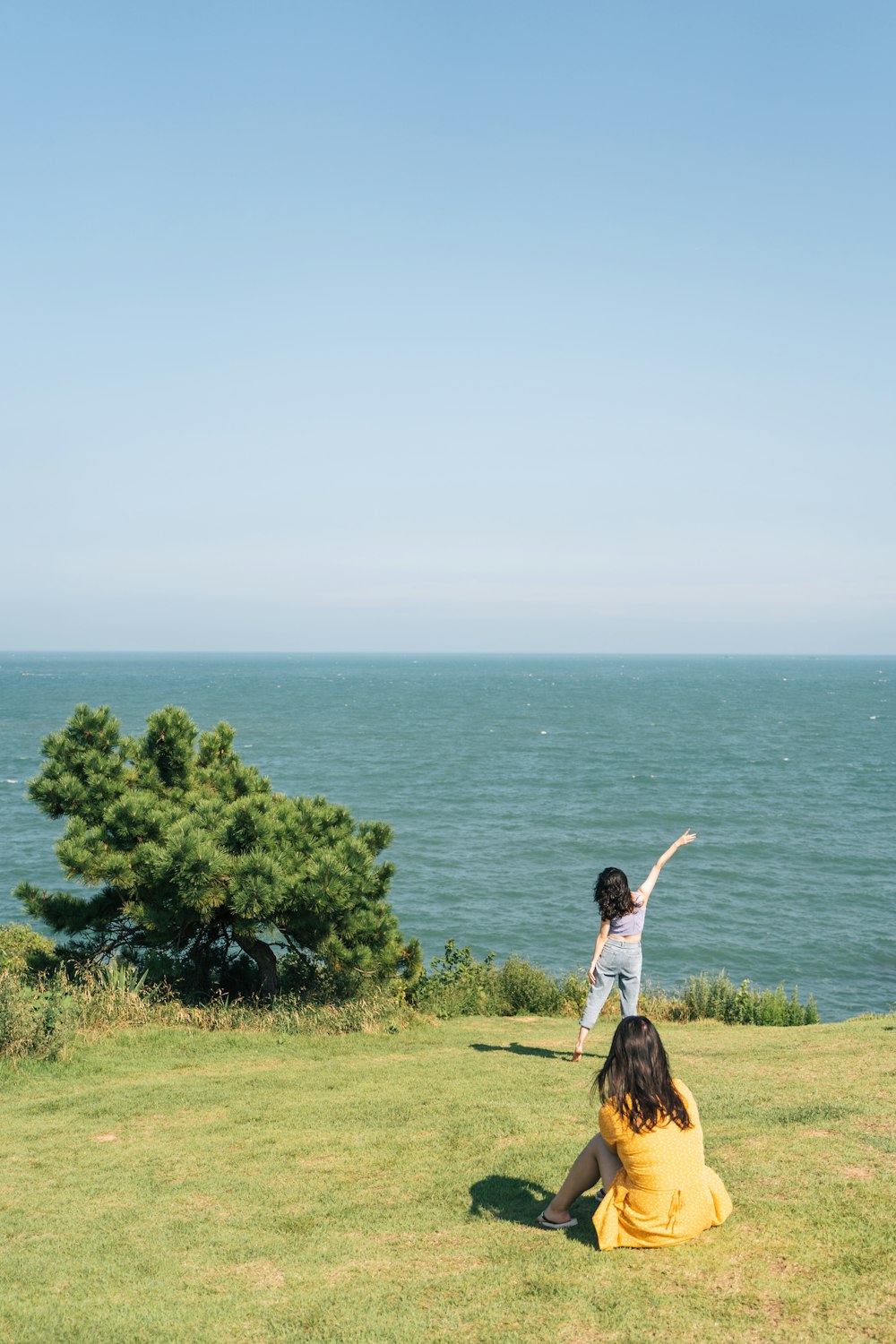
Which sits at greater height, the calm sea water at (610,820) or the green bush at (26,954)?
the green bush at (26,954)

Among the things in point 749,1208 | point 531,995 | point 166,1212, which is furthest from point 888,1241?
point 531,995

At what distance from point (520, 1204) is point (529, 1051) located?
17.8 ft

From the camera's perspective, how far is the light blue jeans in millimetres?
9930

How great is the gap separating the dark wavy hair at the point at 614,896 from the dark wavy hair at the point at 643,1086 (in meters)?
3.95

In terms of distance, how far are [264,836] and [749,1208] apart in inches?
333

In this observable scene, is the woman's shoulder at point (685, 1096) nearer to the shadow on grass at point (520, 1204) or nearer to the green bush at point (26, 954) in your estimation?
the shadow on grass at point (520, 1204)

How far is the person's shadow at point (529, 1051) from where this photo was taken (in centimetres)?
1141

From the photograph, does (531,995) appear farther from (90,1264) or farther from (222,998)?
(90,1264)

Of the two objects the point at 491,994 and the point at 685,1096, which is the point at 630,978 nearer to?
the point at 685,1096

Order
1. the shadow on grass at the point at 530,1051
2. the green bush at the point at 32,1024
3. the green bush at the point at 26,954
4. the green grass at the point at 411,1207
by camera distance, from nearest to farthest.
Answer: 1. the green grass at the point at 411,1207
2. the shadow on grass at the point at 530,1051
3. the green bush at the point at 32,1024
4. the green bush at the point at 26,954

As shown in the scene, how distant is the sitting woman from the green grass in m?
0.15

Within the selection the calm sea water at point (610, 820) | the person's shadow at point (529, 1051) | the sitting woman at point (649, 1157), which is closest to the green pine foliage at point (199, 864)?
the calm sea water at point (610, 820)

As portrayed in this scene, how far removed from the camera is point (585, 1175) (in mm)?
6020

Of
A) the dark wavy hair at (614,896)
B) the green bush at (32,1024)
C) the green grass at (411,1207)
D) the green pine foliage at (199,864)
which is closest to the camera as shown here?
the green grass at (411,1207)
